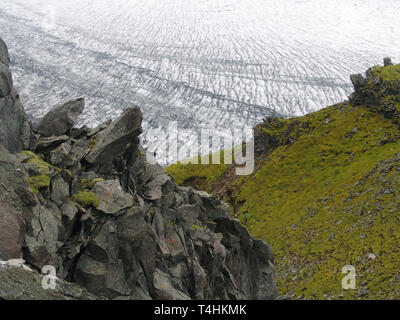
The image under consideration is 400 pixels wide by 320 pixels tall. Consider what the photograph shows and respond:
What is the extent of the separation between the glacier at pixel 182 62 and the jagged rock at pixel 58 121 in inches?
2403

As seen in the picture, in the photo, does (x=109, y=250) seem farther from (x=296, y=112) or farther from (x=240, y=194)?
(x=296, y=112)

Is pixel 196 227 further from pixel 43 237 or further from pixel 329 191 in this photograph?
pixel 329 191

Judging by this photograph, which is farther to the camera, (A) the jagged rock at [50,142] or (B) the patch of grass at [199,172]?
(B) the patch of grass at [199,172]

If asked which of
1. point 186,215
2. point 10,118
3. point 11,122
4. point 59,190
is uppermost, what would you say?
point 10,118

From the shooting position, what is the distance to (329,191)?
156 feet

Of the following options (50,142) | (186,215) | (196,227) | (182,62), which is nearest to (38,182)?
(50,142)

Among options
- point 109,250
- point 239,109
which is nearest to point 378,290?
point 109,250

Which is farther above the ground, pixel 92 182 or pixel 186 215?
pixel 92 182

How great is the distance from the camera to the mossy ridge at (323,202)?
102 feet

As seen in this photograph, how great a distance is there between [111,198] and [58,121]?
25.4 ft

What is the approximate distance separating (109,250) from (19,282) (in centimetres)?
504

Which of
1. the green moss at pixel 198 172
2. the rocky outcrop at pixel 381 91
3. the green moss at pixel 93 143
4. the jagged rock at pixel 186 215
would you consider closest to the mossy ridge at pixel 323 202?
the green moss at pixel 198 172

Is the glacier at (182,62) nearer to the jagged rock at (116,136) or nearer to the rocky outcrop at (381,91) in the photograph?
the rocky outcrop at (381,91)

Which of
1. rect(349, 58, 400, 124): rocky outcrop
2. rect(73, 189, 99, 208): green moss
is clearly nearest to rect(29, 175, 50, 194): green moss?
rect(73, 189, 99, 208): green moss
